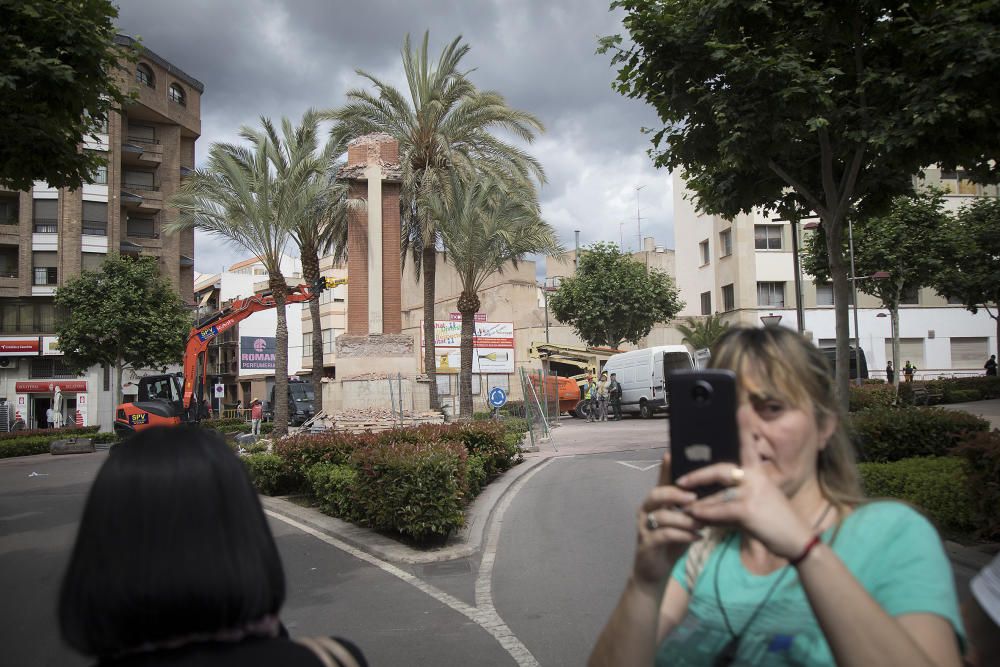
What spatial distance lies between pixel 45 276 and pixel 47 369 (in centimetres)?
543

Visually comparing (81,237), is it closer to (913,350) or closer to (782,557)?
(913,350)

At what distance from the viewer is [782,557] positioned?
1173 millimetres

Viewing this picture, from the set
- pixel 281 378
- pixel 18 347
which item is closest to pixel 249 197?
pixel 281 378

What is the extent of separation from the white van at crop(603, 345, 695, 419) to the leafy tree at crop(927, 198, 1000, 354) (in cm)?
1042

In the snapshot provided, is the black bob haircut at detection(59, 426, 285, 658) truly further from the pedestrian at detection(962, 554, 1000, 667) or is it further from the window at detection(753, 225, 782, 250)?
the window at detection(753, 225, 782, 250)

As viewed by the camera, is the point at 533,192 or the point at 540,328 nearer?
the point at 533,192

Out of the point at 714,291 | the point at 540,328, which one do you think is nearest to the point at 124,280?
the point at 540,328

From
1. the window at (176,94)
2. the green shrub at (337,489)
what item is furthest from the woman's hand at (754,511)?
the window at (176,94)

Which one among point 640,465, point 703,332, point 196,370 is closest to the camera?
point 640,465

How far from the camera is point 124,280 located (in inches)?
1329

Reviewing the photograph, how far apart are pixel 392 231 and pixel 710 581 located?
A: 20.7m

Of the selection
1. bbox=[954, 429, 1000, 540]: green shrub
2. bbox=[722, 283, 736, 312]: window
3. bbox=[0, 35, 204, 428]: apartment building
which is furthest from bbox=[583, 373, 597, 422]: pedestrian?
bbox=[0, 35, 204, 428]: apartment building

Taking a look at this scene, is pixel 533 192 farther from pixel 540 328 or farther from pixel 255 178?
pixel 540 328

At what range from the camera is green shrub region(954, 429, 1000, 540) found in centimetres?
652
